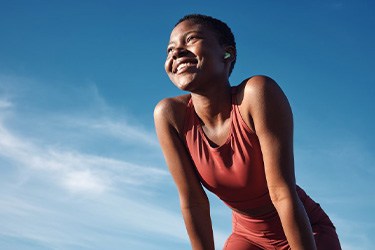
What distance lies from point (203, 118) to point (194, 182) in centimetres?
63

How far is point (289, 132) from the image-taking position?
12.7ft

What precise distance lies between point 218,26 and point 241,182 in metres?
1.46

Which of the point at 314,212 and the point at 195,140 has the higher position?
the point at 195,140

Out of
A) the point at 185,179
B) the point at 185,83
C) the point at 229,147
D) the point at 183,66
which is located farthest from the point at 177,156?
the point at 183,66

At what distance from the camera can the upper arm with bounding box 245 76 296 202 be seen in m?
3.79

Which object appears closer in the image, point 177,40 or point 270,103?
point 270,103

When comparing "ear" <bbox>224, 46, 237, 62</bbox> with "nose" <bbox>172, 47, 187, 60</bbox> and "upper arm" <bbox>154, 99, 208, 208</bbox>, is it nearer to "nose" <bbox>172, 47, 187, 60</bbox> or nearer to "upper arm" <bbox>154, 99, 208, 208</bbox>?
"nose" <bbox>172, 47, 187, 60</bbox>

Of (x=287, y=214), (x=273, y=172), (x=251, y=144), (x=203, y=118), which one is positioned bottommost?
(x=287, y=214)

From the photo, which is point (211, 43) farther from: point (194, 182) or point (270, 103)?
point (194, 182)

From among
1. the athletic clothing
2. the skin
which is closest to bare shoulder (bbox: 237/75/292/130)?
the skin

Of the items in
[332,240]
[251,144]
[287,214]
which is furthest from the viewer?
[332,240]

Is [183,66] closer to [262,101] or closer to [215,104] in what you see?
[215,104]

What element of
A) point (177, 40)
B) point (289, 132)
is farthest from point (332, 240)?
point (177, 40)

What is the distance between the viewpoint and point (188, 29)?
4.27 m
